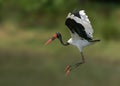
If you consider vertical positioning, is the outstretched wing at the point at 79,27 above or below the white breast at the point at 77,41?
above

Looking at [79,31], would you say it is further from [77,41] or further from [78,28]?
[77,41]

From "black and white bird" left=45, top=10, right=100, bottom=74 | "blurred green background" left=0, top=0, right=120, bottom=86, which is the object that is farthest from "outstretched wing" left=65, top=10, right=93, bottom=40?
"blurred green background" left=0, top=0, right=120, bottom=86

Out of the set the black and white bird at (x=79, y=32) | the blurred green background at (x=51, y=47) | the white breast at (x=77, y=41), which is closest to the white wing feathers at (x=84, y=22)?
the black and white bird at (x=79, y=32)

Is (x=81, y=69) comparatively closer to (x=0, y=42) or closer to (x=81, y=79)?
(x=81, y=79)

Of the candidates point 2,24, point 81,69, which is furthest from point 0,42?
point 81,69

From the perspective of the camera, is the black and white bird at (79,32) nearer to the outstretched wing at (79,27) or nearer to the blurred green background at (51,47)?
the outstretched wing at (79,27)

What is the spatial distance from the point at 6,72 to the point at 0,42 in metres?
2.64

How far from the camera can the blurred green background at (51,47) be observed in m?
23.4

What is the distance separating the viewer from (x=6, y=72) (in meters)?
23.9

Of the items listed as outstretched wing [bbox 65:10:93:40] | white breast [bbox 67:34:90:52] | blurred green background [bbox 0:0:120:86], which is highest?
blurred green background [bbox 0:0:120:86]

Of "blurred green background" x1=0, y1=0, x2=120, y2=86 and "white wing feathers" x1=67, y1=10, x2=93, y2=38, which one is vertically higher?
"blurred green background" x1=0, y1=0, x2=120, y2=86

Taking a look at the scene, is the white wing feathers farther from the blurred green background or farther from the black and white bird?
the blurred green background

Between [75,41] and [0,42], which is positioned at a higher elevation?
[0,42]

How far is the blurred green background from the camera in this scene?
23359 mm
